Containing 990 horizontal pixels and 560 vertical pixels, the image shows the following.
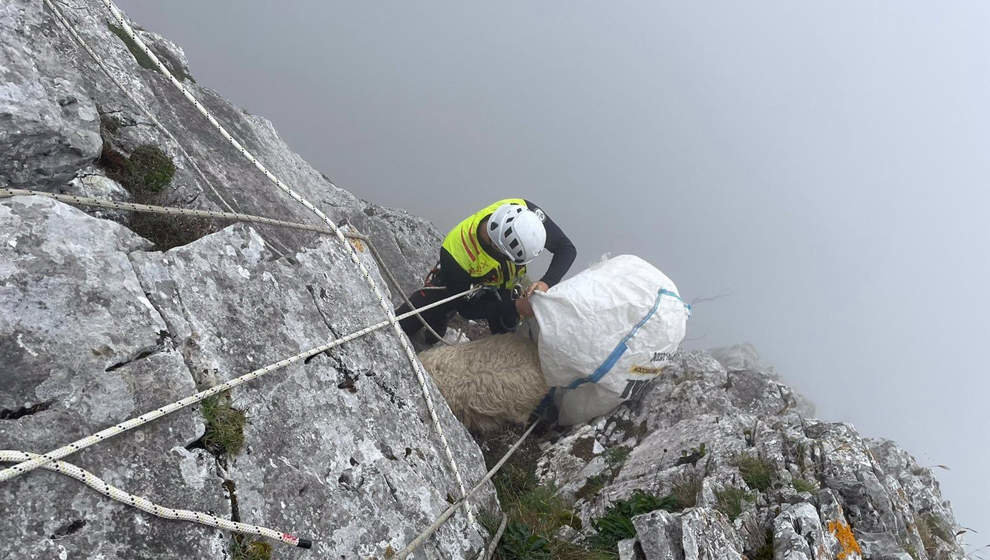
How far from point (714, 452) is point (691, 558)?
185cm

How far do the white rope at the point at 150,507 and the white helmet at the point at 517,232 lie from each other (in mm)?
4408

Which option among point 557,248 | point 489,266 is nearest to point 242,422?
point 489,266

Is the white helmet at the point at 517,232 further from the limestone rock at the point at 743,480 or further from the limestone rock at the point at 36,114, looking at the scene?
the limestone rock at the point at 36,114

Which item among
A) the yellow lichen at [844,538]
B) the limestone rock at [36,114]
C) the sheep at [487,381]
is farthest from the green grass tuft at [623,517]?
the limestone rock at [36,114]

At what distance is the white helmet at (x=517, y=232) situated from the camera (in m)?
6.79

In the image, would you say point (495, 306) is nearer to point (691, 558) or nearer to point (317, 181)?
point (691, 558)

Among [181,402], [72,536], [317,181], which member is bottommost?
[317,181]

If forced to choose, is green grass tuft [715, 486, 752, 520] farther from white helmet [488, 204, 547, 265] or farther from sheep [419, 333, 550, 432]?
white helmet [488, 204, 547, 265]

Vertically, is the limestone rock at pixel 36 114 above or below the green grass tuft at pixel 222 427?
above

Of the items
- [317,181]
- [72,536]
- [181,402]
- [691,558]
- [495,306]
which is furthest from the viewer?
[317,181]

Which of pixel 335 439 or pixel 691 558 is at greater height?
pixel 691 558

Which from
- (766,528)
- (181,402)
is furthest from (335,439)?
(766,528)

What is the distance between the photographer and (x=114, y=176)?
174 inches

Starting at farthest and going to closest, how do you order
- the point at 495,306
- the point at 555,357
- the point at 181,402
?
the point at 495,306, the point at 555,357, the point at 181,402
